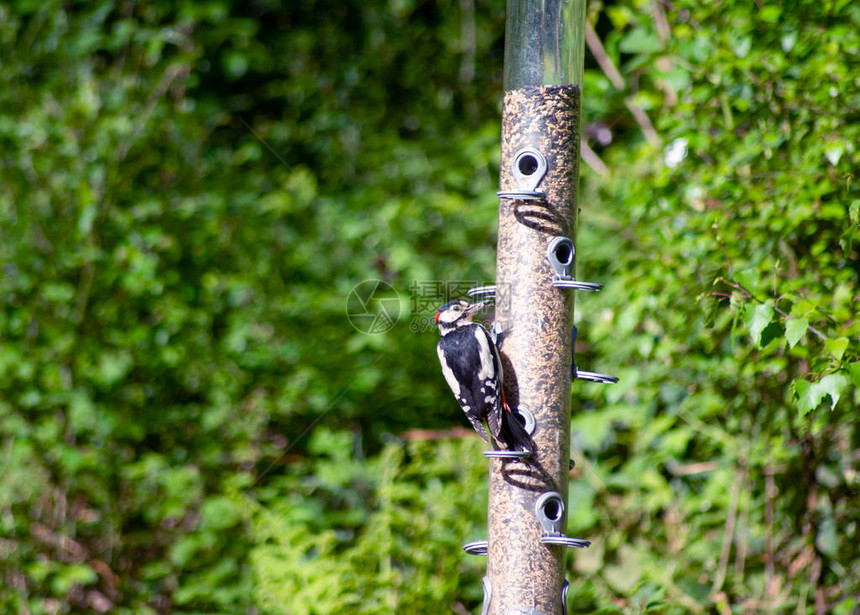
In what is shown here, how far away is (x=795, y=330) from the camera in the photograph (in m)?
1.85

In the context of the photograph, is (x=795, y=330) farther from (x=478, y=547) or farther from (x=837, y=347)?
(x=478, y=547)

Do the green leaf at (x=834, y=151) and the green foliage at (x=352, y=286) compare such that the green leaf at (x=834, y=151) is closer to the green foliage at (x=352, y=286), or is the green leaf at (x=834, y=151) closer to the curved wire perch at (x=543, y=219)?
the green foliage at (x=352, y=286)

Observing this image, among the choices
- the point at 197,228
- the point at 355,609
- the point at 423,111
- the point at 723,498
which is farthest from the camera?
the point at 423,111

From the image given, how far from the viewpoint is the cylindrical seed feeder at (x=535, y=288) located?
211cm

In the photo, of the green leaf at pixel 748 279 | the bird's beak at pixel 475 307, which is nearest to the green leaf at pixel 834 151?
the green leaf at pixel 748 279

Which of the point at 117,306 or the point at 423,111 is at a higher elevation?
the point at 423,111

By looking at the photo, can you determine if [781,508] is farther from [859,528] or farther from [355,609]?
[355,609]

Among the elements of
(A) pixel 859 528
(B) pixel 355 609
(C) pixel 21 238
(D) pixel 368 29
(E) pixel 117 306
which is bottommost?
(B) pixel 355 609

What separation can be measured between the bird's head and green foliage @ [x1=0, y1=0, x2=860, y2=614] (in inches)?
24.4

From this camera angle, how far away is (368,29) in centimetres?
548

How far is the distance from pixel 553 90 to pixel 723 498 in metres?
1.69

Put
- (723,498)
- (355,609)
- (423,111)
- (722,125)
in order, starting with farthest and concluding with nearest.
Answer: (423,111)
(723,498)
(355,609)
(722,125)

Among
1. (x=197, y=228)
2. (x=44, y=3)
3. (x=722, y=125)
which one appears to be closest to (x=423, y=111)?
(x=197, y=228)

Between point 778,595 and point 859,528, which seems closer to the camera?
point 859,528
